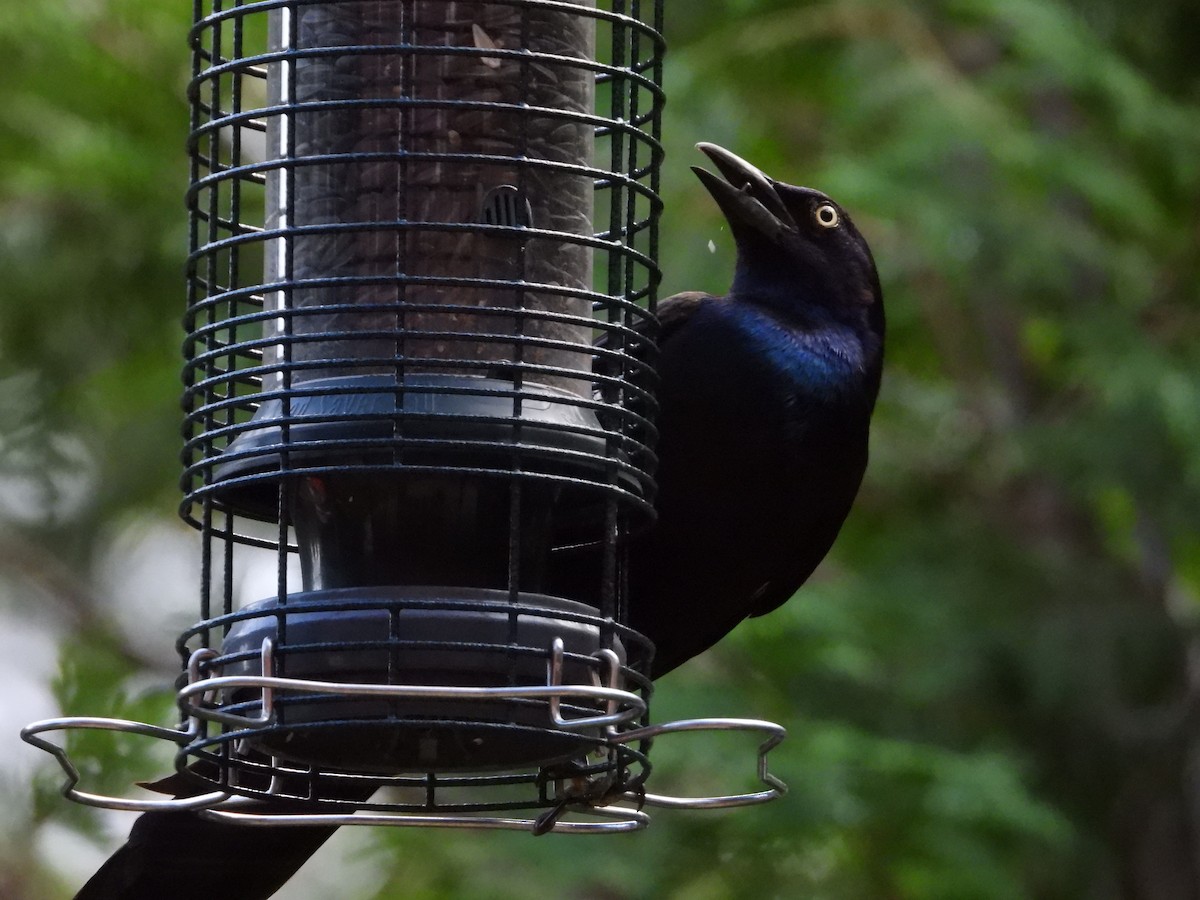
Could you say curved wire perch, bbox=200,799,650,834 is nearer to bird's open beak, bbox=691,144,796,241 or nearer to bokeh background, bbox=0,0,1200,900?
bird's open beak, bbox=691,144,796,241

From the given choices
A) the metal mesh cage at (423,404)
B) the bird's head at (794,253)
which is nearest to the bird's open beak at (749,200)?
the bird's head at (794,253)

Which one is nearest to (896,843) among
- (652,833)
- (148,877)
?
(652,833)

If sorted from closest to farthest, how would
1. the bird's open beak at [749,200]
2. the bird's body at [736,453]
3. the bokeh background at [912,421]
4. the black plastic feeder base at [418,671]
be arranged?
the black plastic feeder base at [418,671] < the bird's body at [736,453] < the bird's open beak at [749,200] < the bokeh background at [912,421]

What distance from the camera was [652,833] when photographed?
31.1ft

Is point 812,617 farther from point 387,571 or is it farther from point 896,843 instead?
point 387,571

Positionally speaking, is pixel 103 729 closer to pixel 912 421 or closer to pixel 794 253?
pixel 794 253

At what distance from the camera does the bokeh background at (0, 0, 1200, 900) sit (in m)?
8.96

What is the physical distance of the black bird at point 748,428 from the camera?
16.8ft

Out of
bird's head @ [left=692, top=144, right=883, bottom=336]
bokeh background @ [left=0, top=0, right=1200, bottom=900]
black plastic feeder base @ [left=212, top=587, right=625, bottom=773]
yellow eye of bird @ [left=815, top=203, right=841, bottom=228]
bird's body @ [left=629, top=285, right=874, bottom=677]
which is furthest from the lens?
bokeh background @ [left=0, top=0, right=1200, bottom=900]

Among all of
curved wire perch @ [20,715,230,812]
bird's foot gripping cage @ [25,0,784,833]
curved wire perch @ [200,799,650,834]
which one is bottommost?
curved wire perch @ [200,799,650,834]

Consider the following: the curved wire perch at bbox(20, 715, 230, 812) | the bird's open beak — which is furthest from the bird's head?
the curved wire perch at bbox(20, 715, 230, 812)

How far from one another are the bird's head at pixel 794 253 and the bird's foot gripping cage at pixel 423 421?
4.09 ft

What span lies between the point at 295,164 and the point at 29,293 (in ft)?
21.1

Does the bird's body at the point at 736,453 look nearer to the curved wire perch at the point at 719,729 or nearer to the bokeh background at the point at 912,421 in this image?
the curved wire perch at the point at 719,729
